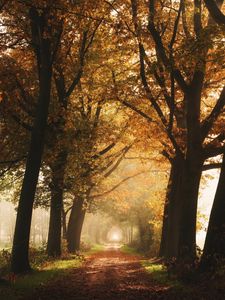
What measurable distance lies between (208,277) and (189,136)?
20.3ft

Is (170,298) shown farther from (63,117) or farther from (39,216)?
(39,216)

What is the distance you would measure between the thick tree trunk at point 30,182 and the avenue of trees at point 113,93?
0.04 m

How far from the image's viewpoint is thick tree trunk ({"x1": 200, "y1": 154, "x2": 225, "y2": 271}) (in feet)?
40.8

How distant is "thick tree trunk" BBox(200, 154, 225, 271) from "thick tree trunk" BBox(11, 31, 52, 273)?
6.93 metres

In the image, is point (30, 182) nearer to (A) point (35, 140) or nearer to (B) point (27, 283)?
(A) point (35, 140)

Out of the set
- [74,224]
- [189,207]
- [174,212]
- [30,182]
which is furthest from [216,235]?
[74,224]

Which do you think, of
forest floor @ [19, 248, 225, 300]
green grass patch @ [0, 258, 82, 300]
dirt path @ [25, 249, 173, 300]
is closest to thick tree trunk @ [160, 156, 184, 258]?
dirt path @ [25, 249, 173, 300]

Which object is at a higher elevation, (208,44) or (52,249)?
(208,44)

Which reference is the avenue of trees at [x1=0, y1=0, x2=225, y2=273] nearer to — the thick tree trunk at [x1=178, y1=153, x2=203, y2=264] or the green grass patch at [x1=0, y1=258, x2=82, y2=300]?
the thick tree trunk at [x1=178, y1=153, x2=203, y2=264]

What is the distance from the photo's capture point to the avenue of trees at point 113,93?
48.1 feet

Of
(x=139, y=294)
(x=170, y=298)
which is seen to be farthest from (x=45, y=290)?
(x=170, y=298)

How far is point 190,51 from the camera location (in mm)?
13117

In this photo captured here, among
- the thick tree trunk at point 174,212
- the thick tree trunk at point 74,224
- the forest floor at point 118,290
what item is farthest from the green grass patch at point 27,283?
the thick tree trunk at point 74,224

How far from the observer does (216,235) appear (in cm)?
1245
